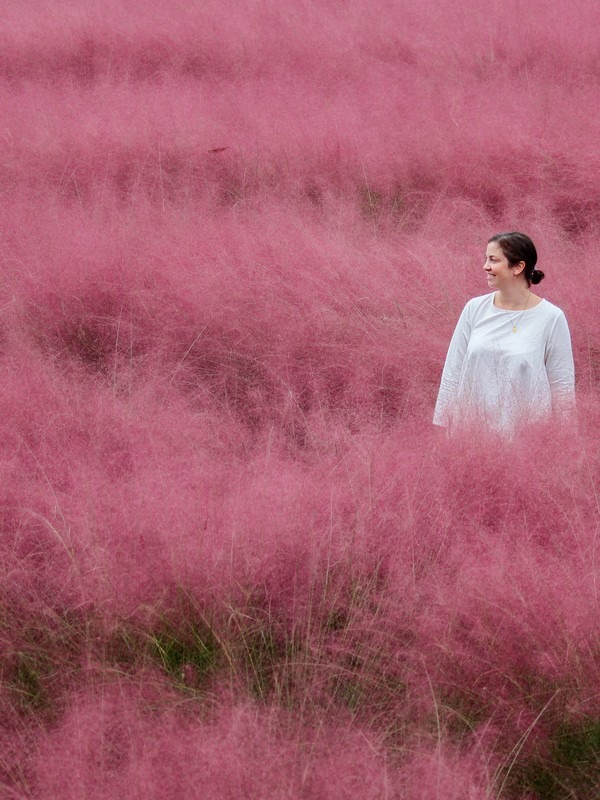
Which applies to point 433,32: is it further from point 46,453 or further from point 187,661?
point 187,661

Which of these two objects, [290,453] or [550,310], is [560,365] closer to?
[550,310]

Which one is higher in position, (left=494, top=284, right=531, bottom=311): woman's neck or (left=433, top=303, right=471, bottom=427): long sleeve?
(left=494, top=284, right=531, bottom=311): woman's neck

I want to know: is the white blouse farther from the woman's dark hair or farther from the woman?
the woman's dark hair

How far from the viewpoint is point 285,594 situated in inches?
94.6

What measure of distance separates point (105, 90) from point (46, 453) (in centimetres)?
471

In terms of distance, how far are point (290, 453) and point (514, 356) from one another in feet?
2.66

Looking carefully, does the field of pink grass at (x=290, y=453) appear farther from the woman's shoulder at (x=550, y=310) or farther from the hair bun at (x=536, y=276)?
the hair bun at (x=536, y=276)

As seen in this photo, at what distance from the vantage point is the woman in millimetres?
3076

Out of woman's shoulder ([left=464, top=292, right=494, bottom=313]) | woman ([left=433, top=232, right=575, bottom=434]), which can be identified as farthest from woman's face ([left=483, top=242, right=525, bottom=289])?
woman's shoulder ([left=464, top=292, right=494, bottom=313])

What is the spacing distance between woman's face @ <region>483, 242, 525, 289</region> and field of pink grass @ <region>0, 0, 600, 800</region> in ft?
1.63

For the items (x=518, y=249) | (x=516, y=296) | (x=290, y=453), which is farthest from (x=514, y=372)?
(x=290, y=453)

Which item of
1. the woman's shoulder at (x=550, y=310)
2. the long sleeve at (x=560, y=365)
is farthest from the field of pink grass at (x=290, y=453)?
the woman's shoulder at (x=550, y=310)

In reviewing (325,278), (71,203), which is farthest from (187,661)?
(71,203)

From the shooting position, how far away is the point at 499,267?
3.12 meters
